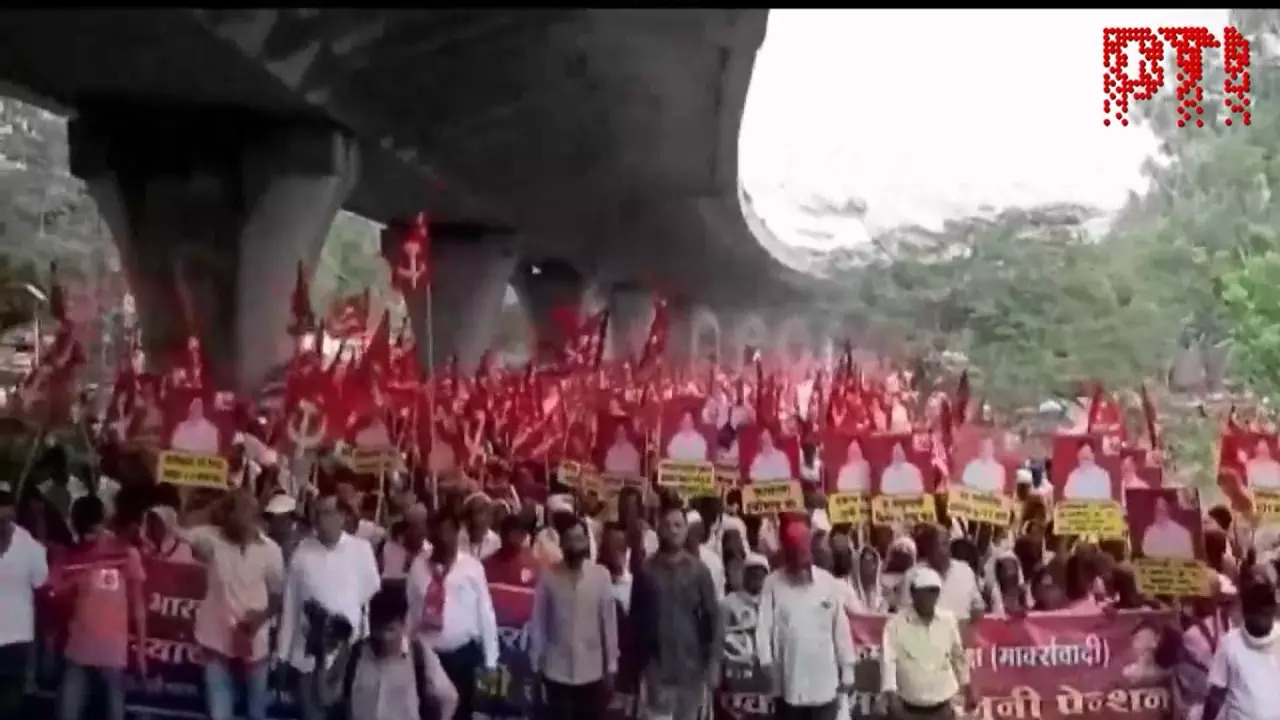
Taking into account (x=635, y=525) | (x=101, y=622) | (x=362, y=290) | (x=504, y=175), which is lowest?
(x=101, y=622)

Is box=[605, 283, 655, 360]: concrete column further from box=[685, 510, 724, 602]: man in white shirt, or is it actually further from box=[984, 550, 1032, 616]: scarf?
box=[984, 550, 1032, 616]: scarf

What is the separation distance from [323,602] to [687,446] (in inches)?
33.1

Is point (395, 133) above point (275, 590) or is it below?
above

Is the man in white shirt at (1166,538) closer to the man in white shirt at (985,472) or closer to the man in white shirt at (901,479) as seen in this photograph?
the man in white shirt at (985,472)

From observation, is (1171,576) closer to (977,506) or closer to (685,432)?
(977,506)

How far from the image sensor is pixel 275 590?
10.7 feet

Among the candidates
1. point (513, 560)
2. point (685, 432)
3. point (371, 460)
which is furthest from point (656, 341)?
point (371, 460)

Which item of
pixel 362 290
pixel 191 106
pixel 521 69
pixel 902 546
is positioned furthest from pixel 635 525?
pixel 191 106

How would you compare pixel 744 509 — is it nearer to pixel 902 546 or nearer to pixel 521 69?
pixel 902 546

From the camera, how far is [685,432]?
325cm

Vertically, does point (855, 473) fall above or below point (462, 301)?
below

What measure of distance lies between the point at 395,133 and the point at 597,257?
1.70ft

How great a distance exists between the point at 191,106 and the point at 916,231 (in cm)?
156

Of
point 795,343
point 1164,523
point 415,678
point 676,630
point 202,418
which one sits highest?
point 795,343
